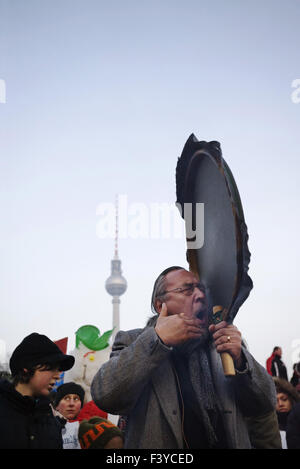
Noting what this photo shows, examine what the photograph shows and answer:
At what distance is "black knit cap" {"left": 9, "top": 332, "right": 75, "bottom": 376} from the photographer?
270 centimetres

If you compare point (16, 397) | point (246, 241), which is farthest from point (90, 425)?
point (246, 241)

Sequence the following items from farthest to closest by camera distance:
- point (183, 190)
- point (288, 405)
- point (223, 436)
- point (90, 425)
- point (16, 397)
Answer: point (288, 405), point (90, 425), point (183, 190), point (16, 397), point (223, 436)

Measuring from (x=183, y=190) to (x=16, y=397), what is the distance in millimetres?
1483

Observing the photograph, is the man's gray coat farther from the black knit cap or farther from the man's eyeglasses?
the black knit cap

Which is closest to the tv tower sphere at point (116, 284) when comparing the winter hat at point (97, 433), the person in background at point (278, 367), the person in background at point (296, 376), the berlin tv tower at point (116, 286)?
the berlin tv tower at point (116, 286)

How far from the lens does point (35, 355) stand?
2.73 meters

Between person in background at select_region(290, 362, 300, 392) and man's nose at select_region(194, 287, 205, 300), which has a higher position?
man's nose at select_region(194, 287, 205, 300)

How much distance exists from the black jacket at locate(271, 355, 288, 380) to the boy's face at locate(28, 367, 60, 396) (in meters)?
5.60

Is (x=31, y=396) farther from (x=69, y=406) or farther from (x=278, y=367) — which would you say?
(x=278, y=367)

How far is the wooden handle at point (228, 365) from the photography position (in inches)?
84.6

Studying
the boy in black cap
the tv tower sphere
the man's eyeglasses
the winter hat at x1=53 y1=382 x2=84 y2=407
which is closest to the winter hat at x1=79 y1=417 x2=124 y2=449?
the boy in black cap

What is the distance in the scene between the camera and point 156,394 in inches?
94.0

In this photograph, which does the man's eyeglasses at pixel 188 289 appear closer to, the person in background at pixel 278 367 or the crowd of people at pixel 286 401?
the crowd of people at pixel 286 401
